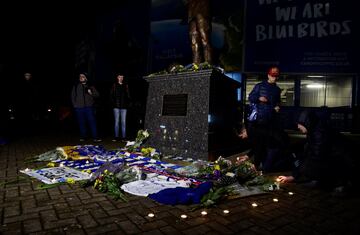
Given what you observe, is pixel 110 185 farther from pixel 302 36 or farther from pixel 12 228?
pixel 302 36

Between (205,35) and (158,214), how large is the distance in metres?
5.13

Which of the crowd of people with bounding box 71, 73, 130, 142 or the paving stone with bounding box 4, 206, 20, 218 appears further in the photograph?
the crowd of people with bounding box 71, 73, 130, 142

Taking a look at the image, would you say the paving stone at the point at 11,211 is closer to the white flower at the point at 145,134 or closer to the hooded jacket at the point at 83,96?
the white flower at the point at 145,134

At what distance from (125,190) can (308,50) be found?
13178 mm

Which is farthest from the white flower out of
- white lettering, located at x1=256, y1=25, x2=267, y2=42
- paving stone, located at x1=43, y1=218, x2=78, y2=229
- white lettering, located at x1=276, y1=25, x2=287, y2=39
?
white lettering, located at x1=276, y1=25, x2=287, y2=39

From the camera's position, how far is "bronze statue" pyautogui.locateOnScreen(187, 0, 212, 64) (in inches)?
277

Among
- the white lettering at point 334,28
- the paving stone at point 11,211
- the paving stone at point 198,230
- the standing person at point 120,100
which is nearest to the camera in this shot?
the paving stone at point 198,230

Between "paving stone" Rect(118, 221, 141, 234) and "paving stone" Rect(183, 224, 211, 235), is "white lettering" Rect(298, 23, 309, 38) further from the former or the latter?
"paving stone" Rect(118, 221, 141, 234)

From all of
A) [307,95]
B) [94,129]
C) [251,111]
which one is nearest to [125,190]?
[251,111]

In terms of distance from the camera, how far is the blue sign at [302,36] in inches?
527

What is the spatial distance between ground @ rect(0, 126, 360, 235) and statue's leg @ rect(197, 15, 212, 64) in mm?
4136

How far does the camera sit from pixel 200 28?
7.06m

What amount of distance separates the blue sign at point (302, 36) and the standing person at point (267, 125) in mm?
9888

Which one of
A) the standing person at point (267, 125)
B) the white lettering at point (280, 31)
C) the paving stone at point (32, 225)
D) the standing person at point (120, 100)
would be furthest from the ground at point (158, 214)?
the white lettering at point (280, 31)
